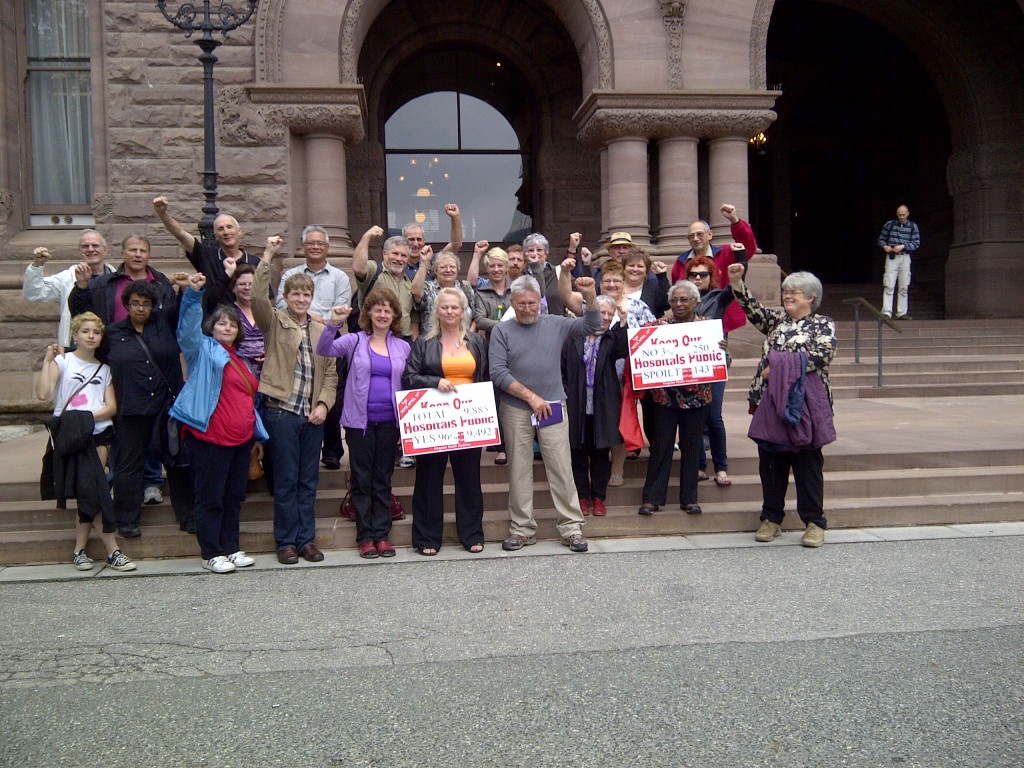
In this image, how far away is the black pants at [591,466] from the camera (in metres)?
7.03

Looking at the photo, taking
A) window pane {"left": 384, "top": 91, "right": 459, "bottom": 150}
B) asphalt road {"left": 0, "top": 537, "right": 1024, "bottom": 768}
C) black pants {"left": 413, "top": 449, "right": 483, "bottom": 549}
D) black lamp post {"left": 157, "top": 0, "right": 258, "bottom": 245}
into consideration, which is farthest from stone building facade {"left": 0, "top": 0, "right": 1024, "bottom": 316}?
asphalt road {"left": 0, "top": 537, "right": 1024, "bottom": 768}

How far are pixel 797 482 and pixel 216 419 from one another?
434 cm

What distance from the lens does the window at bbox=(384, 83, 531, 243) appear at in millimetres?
16922

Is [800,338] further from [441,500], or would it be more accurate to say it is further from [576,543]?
[441,500]

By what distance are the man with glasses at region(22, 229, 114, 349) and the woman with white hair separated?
505cm

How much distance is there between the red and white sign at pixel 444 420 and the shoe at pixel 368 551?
2.51ft

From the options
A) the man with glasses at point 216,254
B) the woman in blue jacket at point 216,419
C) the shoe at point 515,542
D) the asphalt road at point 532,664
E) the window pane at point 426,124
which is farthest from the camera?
the window pane at point 426,124

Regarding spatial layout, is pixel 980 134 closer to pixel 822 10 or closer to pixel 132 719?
pixel 822 10

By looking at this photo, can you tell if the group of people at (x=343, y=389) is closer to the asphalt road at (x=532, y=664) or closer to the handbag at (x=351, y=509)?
the handbag at (x=351, y=509)

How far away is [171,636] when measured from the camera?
16.0 ft

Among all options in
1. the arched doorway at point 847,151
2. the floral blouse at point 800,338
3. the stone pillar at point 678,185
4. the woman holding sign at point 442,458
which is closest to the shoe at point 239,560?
the woman holding sign at point 442,458

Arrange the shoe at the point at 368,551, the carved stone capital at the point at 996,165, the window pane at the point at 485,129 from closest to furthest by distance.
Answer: the shoe at the point at 368,551, the window pane at the point at 485,129, the carved stone capital at the point at 996,165

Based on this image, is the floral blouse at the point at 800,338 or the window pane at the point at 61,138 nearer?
the floral blouse at the point at 800,338

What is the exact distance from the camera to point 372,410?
6395 millimetres
